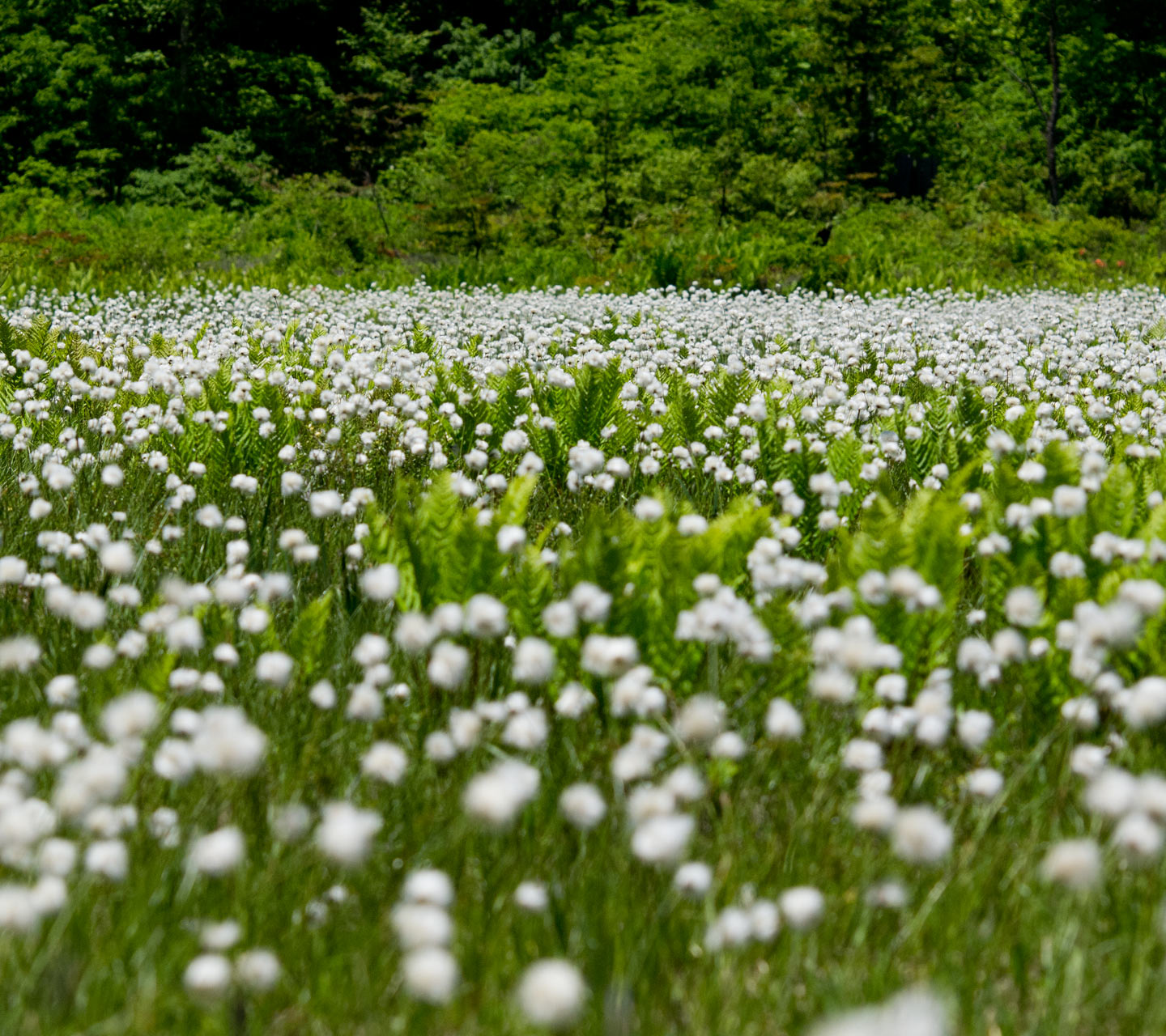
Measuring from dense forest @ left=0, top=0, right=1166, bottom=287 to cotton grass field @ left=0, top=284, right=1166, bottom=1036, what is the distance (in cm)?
1023

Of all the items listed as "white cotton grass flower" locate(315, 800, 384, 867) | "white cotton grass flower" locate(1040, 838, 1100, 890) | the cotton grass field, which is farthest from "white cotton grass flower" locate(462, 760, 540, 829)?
"white cotton grass flower" locate(1040, 838, 1100, 890)

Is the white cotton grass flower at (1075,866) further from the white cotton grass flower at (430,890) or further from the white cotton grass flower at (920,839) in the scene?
the white cotton grass flower at (430,890)

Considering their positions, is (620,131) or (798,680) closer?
(798,680)

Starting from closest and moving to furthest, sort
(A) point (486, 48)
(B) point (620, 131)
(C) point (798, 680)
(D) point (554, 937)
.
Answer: (D) point (554, 937) < (C) point (798, 680) < (B) point (620, 131) < (A) point (486, 48)

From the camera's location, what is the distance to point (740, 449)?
4.95m

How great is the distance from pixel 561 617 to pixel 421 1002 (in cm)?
77

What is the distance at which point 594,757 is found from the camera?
2453mm

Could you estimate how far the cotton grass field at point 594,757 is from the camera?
1640 mm

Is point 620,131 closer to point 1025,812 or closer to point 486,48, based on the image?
point 486,48

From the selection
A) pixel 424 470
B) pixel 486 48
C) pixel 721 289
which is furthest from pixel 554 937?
pixel 486 48

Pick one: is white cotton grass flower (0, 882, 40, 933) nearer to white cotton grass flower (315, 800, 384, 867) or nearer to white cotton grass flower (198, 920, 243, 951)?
white cotton grass flower (198, 920, 243, 951)

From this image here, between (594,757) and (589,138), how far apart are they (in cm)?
2058

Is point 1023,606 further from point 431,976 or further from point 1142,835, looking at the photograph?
point 431,976

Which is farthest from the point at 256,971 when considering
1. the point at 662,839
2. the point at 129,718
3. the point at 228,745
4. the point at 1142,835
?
the point at 1142,835
